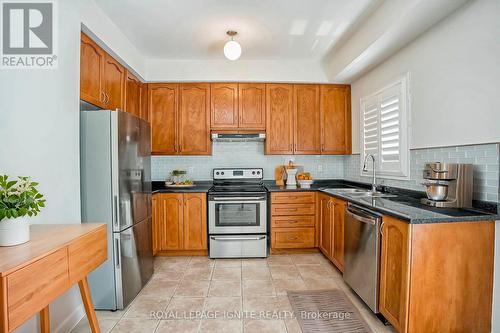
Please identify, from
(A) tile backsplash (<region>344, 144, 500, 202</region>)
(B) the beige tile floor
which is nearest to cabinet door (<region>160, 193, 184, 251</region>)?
(B) the beige tile floor

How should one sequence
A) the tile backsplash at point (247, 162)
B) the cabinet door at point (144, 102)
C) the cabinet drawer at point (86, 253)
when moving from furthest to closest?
the tile backsplash at point (247, 162), the cabinet door at point (144, 102), the cabinet drawer at point (86, 253)

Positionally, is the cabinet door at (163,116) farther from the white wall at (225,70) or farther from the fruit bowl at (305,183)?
the fruit bowl at (305,183)

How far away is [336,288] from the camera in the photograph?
2.52 metres

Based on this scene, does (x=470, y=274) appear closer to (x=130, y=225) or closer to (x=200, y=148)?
(x=130, y=225)

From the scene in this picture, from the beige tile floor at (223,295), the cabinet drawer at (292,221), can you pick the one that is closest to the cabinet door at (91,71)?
the beige tile floor at (223,295)

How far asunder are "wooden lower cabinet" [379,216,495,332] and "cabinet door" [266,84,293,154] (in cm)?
221

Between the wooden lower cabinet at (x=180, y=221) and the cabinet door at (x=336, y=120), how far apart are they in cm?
198

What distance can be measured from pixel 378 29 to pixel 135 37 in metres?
2.56

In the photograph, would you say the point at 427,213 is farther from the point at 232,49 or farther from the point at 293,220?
the point at 232,49

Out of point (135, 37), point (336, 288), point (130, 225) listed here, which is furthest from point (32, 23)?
point (336, 288)

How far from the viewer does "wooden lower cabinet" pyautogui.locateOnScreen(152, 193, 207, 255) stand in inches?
132

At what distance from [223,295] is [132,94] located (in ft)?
8.46

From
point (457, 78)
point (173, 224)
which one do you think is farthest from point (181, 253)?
point (457, 78)

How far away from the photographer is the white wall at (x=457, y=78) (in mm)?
1679
